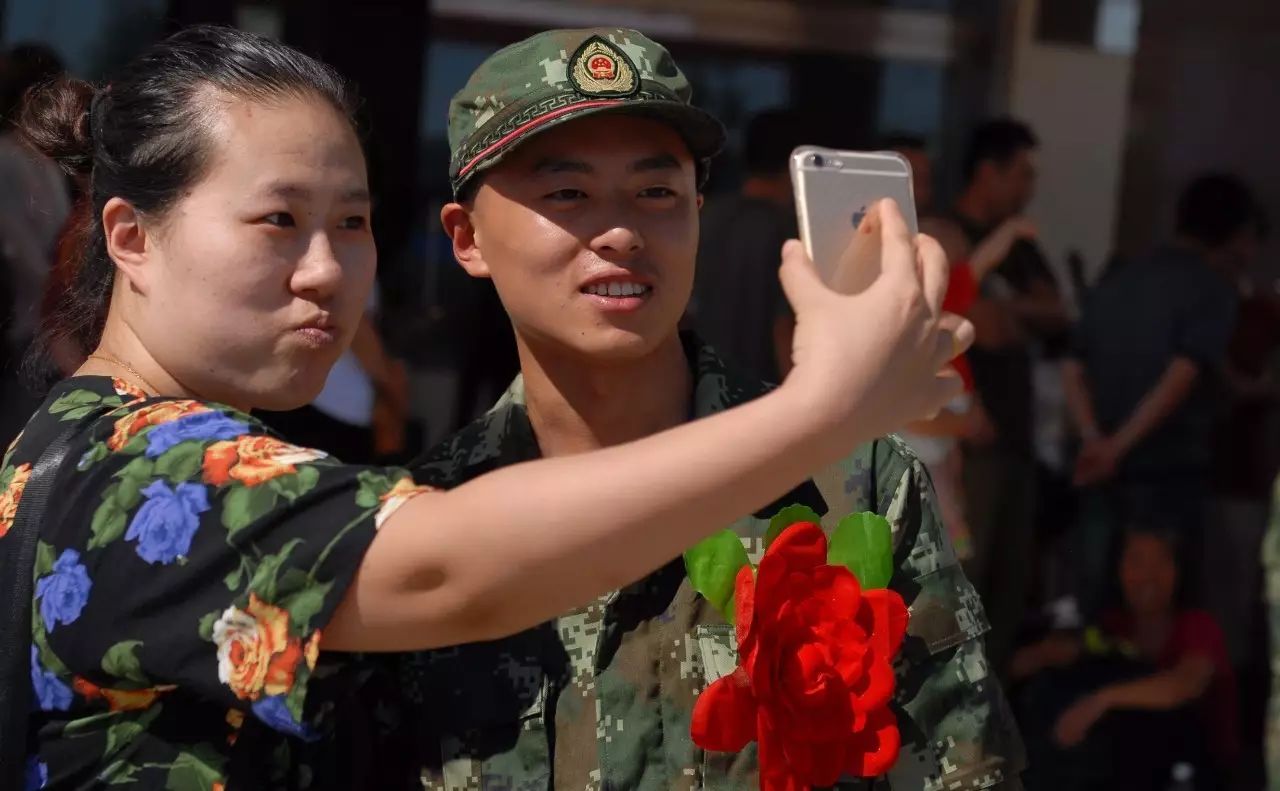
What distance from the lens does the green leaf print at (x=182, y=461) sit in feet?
5.12

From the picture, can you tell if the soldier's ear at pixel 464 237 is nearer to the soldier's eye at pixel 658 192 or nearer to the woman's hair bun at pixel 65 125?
the soldier's eye at pixel 658 192

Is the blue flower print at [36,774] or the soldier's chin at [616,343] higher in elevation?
the soldier's chin at [616,343]

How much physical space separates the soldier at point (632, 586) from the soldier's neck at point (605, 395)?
0.10 ft

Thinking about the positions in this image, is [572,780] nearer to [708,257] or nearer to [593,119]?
[593,119]

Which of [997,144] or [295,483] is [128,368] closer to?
[295,483]

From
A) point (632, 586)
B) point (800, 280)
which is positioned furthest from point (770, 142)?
point (800, 280)

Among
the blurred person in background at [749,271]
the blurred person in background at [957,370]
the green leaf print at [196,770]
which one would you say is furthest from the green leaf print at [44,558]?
the blurred person in background at [749,271]

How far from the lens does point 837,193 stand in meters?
1.65

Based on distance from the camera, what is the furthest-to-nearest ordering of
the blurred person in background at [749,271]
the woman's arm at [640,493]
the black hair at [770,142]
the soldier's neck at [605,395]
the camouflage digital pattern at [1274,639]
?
the black hair at [770,142] → the blurred person in background at [749,271] → the camouflage digital pattern at [1274,639] → the soldier's neck at [605,395] → the woman's arm at [640,493]

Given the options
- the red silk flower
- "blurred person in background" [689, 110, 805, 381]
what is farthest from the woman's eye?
"blurred person in background" [689, 110, 805, 381]

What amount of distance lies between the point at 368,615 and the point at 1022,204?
5068 millimetres

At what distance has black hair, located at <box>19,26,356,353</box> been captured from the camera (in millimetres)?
1759

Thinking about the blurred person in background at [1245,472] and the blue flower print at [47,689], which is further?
the blurred person in background at [1245,472]

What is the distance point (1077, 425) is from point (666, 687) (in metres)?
4.66
